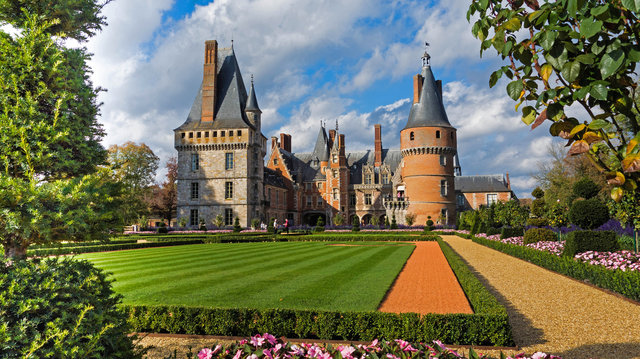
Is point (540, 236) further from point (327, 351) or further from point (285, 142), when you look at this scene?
point (285, 142)

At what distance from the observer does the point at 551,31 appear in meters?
1.86

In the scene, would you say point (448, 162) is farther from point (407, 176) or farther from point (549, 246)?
point (549, 246)

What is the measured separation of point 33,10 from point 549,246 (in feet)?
51.6

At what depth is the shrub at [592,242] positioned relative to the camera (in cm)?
1106

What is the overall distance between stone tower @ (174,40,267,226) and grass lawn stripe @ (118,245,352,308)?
28.0 m

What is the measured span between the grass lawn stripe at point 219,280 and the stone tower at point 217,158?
28.0m

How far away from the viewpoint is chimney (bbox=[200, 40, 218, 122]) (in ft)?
137

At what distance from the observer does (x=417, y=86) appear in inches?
1662

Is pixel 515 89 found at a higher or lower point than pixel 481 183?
lower

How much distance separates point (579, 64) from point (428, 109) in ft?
134

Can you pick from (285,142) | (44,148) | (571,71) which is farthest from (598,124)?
(285,142)

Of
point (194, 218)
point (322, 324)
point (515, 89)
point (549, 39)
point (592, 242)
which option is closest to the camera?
point (549, 39)

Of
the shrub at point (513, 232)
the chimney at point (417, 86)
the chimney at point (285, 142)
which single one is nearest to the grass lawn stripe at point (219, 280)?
the shrub at point (513, 232)

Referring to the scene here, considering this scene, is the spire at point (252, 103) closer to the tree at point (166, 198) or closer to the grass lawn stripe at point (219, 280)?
the tree at point (166, 198)
